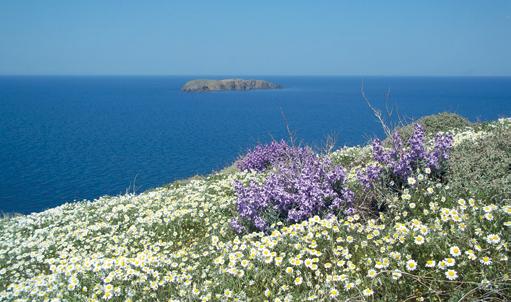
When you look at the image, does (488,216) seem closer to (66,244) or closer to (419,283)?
(419,283)

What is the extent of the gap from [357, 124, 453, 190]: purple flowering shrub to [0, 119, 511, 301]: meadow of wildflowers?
0.02 metres

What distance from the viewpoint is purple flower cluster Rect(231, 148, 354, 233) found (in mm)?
7141

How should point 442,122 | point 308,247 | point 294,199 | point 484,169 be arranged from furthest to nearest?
point 442,122, point 294,199, point 484,169, point 308,247

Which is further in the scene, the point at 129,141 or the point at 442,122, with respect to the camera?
the point at 129,141

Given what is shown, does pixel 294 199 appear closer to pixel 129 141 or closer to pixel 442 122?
pixel 442 122

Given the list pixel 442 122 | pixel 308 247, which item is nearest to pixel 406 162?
pixel 308 247

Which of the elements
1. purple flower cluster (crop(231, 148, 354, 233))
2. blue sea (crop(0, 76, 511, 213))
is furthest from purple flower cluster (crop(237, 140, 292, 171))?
purple flower cluster (crop(231, 148, 354, 233))

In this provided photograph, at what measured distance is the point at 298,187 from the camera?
24.5ft

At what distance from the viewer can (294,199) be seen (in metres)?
7.34

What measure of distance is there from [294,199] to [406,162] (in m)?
1.95

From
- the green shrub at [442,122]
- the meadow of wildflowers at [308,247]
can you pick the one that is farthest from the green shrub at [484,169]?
the green shrub at [442,122]

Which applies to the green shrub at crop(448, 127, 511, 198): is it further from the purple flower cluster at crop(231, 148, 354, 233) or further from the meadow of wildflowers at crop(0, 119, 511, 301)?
the purple flower cluster at crop(231, 148, 354, 233)

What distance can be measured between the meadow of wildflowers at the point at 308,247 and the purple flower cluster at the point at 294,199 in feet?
Result: 0.08

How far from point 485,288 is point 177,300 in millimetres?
3201
